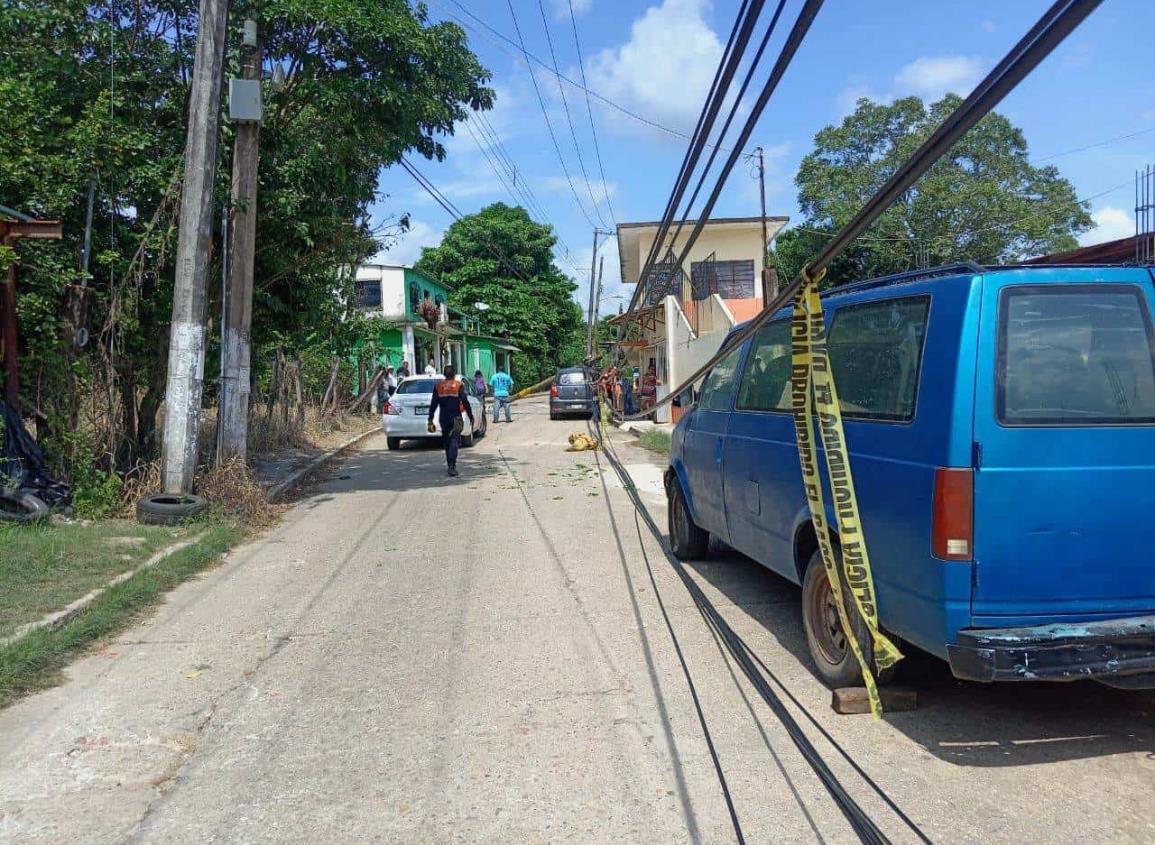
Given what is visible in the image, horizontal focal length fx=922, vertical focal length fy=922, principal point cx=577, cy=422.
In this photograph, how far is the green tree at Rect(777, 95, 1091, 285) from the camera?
24.4m

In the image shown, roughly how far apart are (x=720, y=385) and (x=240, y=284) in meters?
6.93

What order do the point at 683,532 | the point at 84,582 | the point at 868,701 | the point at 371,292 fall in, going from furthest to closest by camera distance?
1. the point at 371,292
2. the point at 683,532
3. the point at 84,582
4. the point at 868,701

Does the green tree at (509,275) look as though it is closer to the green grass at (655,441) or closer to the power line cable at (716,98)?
the green grass at (655,441)

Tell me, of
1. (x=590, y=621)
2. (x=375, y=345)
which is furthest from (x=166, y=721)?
(x=375, y=345)

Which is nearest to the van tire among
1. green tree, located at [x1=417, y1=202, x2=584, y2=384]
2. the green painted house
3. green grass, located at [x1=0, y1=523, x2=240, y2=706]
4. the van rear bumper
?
the van rear bumper

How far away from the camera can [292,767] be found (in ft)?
13.5

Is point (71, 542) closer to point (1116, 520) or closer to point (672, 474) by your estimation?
point (672, 474)

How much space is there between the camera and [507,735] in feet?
14.5

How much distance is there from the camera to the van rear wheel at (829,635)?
4.61 metres

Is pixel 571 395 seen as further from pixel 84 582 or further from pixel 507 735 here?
pixel 507 735

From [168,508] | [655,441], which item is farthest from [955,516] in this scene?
[655,441]

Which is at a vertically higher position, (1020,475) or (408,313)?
(408,313)

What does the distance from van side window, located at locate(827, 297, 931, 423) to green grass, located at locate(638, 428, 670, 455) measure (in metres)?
12.4

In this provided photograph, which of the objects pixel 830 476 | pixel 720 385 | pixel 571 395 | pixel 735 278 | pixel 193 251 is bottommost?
pixel 830 476
